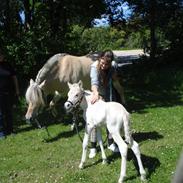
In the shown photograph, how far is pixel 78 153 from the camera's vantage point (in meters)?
8.20

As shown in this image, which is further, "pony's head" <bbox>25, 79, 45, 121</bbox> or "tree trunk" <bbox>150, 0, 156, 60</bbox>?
"tree trunk" <bbox>150, 0, 156, 60</bbox>

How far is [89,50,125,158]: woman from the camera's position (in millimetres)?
6992

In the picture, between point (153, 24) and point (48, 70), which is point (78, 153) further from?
point (153, 24)

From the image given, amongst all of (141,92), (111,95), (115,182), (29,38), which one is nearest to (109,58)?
(111,95)

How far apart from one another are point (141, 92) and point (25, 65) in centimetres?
439

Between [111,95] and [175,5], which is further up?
[175,5]

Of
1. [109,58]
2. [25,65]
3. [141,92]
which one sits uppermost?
[109,58]

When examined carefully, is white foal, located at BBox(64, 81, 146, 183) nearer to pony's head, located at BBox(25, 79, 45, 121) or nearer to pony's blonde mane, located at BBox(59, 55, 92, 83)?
pony's head, located at BBox(25, 79, 45, 121)

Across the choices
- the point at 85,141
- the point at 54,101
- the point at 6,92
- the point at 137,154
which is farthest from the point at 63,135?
the point at 137,154

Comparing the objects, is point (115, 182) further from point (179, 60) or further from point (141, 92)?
point (179, 60)

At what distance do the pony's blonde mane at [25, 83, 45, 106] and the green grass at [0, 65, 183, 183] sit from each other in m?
0.82

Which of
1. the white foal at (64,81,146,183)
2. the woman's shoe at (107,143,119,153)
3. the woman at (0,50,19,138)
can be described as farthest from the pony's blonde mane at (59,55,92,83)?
the white foal at (64,81,146,183)

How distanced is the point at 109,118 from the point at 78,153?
2.19 metres

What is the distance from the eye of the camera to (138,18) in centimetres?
2405
